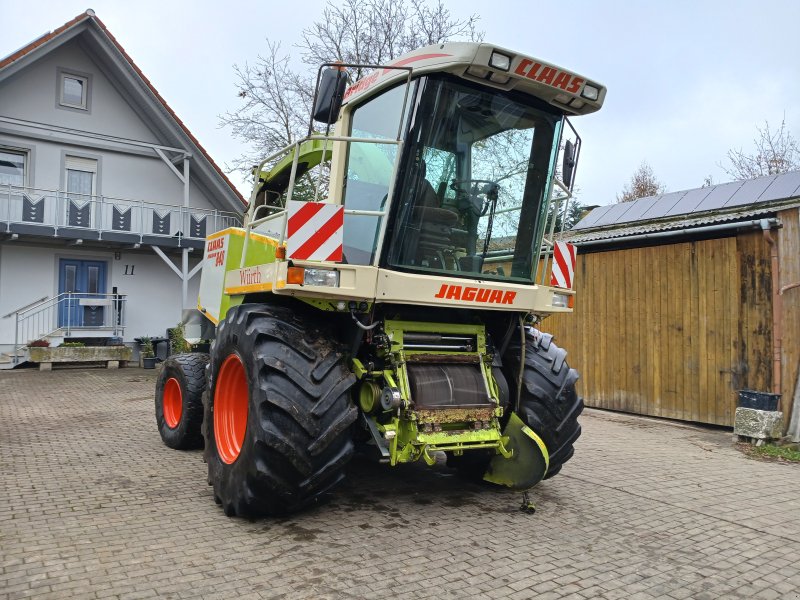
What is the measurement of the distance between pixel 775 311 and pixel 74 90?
17.1m

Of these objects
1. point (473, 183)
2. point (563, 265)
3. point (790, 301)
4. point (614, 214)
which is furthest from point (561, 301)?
point (614, 214)

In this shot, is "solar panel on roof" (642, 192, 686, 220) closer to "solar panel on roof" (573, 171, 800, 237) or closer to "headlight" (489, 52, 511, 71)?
"solar panel on roof" (573, 171, 800, 237)

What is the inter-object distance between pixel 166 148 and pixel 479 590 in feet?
54.7

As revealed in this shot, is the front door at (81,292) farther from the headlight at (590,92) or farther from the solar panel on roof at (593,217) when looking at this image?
the headlight at (590,92)

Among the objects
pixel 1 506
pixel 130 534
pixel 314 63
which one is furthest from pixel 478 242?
pixel 314 63

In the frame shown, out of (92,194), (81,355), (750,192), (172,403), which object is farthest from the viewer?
(92,194)

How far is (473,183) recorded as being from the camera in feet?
15.0

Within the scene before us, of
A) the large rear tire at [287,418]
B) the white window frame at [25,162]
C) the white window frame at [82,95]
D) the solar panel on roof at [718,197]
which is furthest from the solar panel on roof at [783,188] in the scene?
the white window frame at [25,162]

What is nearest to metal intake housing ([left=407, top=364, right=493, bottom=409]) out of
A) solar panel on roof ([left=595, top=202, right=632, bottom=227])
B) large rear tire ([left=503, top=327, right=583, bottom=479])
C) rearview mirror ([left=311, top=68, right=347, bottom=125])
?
large rear tire ([left=503, top=327, right=583, bottom=479])

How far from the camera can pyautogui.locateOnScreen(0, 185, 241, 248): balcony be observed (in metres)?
14.7

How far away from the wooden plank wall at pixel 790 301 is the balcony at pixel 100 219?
1390 centimetres

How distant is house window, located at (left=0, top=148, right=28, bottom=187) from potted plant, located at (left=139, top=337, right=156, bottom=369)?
16.4ft

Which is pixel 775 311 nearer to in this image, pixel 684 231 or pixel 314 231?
pixel 684 231

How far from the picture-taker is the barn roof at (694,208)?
29.6 feet
